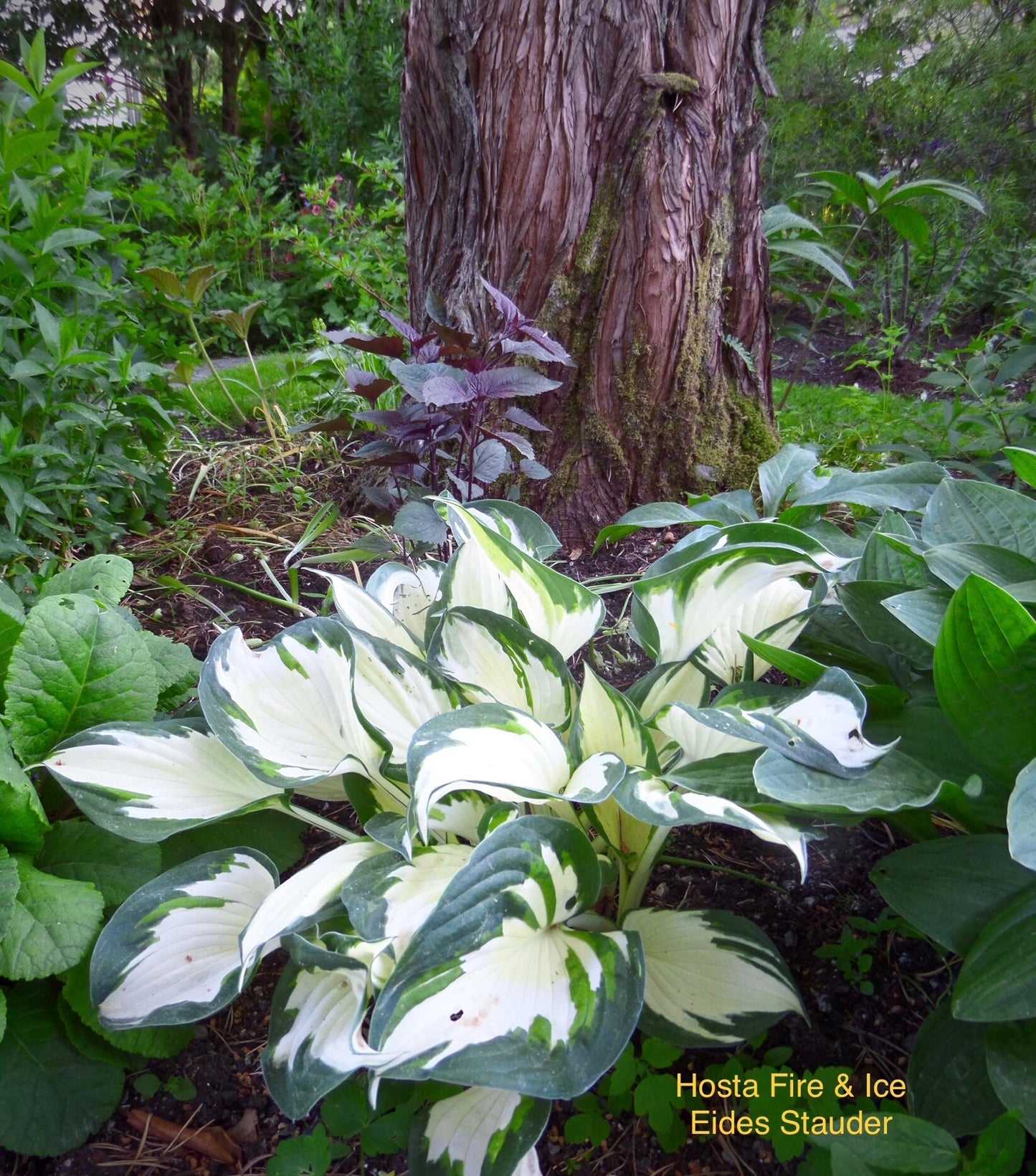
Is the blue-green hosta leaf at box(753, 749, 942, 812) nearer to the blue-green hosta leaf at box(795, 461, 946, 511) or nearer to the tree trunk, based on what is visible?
the blue-green hosta leaf at box(795, 461, 946, 511)

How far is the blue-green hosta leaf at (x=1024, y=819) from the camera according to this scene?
689mm

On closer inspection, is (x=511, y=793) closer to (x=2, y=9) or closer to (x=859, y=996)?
(x=859, y=996)

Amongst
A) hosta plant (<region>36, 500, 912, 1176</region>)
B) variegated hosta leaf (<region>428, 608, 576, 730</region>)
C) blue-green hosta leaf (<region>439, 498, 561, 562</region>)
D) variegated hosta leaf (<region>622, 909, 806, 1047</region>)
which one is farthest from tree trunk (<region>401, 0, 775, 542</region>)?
variegated hosta leaf (<region>622, 909, 806, 1047</region>)

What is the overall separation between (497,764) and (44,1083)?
731mm

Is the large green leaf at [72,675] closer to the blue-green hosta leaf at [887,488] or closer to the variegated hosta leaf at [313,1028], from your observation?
the variegated hosta leaf at [313,1028]

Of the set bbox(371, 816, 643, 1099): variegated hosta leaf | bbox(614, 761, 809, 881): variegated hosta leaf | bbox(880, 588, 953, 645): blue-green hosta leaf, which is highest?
bbox(880, 588, 953, 645): blue-green hosta leaf

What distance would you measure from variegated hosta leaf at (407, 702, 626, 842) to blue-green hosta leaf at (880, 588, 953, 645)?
40 centimetres

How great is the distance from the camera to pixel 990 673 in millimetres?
842

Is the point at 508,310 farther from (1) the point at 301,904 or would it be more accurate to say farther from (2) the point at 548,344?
(1) the point at 301,904

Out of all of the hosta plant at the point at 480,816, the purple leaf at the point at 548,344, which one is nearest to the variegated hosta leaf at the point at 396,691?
the hosta plant at the point at 480,816

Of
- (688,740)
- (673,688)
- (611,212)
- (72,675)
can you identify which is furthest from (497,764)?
(611,212)

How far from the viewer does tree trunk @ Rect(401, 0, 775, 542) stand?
1.84 meters

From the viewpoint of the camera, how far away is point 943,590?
99 centimetres

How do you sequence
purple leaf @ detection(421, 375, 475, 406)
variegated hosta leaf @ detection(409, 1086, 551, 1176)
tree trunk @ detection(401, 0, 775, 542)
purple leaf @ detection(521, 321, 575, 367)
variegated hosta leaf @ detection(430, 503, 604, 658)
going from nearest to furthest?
variegated hosta leaf @ detection(409, 1086, 551, 1176) < variegated hosta leaf @ detection(430, 503, 604, 658) < purple leaf @ detection(421, 375, 475, 406) < purple leaf @ detection(521, 321, 575, 367) < tree trunk @ detection(401, 0, 775, 542)
